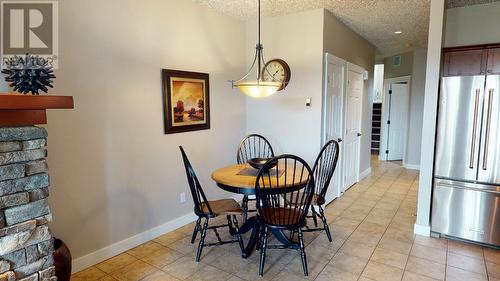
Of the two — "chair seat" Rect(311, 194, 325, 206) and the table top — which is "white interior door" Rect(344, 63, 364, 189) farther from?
the table top

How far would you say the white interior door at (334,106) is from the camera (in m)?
3.96

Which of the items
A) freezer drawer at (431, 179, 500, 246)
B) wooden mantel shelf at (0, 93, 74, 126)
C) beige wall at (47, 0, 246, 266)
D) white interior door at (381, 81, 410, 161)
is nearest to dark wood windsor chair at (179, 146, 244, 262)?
beige wall at (47, 0, 246, 266)

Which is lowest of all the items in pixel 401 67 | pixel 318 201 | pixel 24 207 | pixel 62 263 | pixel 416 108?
pixel 62 263

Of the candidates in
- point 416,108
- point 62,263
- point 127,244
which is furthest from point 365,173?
point 62,263

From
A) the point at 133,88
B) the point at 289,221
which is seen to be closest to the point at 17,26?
the point at 133,88

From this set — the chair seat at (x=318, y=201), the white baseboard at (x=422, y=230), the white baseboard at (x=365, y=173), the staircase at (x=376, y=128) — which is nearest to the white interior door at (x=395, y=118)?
the staircase at (x=376, y=128)

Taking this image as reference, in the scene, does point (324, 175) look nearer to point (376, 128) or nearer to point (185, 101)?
point (185, 101)

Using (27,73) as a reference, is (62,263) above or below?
below

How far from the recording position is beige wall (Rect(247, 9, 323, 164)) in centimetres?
383

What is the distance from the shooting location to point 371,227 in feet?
11.3

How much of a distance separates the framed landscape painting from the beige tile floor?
1227 millimetres

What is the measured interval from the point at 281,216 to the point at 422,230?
180cm

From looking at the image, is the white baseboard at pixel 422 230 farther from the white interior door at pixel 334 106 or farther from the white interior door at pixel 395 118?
the white interior door at pixel 395 118

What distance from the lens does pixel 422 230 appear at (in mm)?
3244
